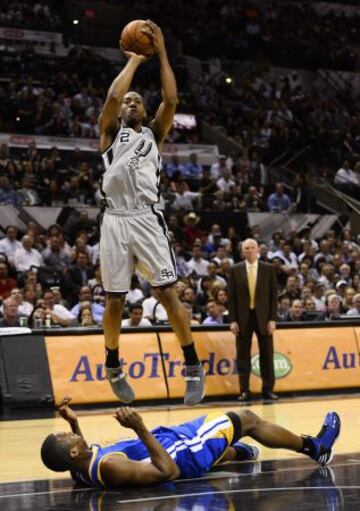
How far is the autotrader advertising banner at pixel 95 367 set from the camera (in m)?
12.4

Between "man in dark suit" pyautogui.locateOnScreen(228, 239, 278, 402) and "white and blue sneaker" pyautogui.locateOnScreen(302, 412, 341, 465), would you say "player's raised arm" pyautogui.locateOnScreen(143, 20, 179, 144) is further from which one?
"man in dark suit" pyautogui.locateOnScreen(228, 239, 278, 402)

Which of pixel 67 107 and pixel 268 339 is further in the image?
pixel 67 107

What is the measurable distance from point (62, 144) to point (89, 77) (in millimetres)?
3718

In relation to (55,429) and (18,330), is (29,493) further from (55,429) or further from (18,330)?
(18,330)

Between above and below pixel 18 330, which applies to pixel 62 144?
above

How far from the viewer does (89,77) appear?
24.6 m

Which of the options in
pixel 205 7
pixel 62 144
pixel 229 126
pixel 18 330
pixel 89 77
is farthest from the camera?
pixel 205 7

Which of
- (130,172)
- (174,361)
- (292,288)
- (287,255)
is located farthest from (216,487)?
(287,255)

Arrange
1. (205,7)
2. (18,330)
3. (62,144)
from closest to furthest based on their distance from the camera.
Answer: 1. (18,330)
2. (62,144)
3. (205,7)

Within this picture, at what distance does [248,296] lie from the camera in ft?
44.8

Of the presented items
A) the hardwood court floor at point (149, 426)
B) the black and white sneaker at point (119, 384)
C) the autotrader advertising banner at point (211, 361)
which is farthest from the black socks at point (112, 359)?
the autotrader advertising banner at point (211, 361)

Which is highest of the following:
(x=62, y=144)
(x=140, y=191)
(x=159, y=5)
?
(x=159, y=5)

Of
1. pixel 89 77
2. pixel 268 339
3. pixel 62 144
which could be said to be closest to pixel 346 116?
pixel 89 77

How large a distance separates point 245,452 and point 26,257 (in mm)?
9208
